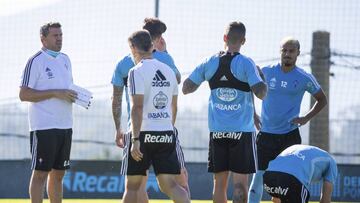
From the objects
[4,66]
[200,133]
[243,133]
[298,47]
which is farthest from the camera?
[200,133]

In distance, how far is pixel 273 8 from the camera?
17766 mm

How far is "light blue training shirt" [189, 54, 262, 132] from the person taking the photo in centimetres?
1047

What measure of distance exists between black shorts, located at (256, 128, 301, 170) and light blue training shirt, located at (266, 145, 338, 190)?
4.90ft

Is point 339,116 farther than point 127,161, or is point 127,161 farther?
point 339,116

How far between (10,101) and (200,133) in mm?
3454

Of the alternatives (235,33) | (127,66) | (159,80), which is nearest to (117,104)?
(127,66)

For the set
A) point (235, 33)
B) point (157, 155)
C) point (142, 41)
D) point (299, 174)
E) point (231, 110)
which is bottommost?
point (299, 174)

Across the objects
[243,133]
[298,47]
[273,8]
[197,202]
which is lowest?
[197,202]

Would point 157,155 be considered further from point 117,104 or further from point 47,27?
point 47,27

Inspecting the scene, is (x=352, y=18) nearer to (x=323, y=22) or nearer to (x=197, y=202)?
(x=323, y=22)

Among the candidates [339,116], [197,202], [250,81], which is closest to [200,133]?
[339,116]

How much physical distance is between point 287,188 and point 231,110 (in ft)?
3.64

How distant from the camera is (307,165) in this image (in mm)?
9938

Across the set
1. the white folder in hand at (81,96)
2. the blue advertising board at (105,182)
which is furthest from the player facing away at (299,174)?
the blue advertising board at (105,182)
